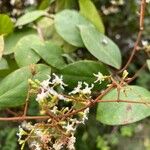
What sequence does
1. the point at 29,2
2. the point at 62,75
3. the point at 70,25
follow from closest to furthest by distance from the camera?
the point at 62,75, the point at 70,25, the point at 29,2

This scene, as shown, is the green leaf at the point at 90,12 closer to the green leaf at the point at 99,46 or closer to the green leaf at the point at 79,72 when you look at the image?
the green leaf at the point at 99,46

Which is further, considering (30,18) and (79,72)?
(30,18)

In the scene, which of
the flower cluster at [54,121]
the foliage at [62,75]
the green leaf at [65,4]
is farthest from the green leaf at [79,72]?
the green leaf at [65,4]

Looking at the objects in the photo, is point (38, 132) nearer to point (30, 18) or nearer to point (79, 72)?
point (79, 72)

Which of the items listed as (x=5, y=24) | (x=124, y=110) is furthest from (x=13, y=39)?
(x=124, y=110)

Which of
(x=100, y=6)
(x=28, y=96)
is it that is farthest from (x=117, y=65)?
(x=100, y=6)

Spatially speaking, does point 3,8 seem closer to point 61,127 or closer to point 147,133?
point 61,127
